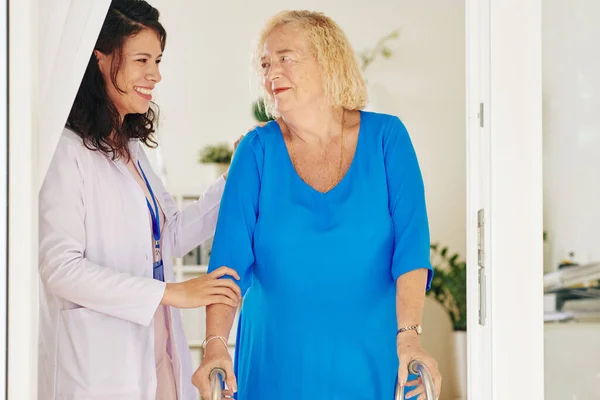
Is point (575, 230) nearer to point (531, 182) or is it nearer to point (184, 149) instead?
point (531, 182)

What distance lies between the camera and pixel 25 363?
1.40m

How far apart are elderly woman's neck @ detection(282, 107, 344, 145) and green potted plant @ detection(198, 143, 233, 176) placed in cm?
330

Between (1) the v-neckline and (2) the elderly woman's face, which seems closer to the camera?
(1) the v-neckline

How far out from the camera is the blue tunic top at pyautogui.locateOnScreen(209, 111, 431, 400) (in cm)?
179

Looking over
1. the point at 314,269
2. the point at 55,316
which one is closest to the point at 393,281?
the point at 314,269

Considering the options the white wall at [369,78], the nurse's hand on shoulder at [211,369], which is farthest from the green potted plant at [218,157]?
the nurse's hand on shoulder at [211,369]

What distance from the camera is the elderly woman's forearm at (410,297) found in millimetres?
1733

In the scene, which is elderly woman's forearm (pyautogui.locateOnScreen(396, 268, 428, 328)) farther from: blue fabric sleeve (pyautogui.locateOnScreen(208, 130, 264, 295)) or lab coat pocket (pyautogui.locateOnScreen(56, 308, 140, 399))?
lab coat pocket (pyautogui.locateOnScreen(56, 308, 140, 399))

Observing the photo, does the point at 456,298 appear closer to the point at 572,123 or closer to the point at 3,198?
the point at 572,123

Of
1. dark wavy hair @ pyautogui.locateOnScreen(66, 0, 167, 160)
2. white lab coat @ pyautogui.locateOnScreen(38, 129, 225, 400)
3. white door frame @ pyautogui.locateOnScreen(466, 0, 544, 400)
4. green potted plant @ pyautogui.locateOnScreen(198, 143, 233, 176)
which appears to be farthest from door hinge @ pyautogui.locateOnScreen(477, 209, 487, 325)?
green potted plant @ pyautogui.locateOnScreen(198, 143, 233, 176)

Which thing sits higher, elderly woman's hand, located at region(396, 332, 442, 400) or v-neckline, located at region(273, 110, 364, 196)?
v-neckline, located at region(273, 110, 364, 196)

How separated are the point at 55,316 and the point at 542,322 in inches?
46.2

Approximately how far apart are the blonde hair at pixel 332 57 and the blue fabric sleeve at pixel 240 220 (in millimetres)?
268

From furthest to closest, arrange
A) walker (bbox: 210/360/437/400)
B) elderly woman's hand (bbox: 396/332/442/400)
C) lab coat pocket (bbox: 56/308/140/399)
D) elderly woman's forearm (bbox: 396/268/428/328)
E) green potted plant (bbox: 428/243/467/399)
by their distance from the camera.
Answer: green potted plant (bbox: 428/243/467/399)
lab coat pocket (bbox: 56/308/140/399)
elderly woman's forearm (bbox: 396/268/428/328)
elderly woman's hand (bbox: 396/332/442/400)
walker (bbox: 210/360/437/400)
